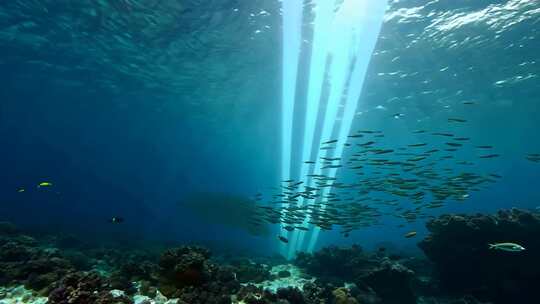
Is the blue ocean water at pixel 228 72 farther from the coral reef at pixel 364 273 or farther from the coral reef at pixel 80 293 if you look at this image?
the coral reef at pixel 80 293

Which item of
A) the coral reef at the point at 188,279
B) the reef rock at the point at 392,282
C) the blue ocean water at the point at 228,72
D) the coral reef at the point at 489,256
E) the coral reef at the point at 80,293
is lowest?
the coral reef at the point at 80,293

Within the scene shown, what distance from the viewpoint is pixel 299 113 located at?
3700cm

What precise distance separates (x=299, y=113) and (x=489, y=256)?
2723cm

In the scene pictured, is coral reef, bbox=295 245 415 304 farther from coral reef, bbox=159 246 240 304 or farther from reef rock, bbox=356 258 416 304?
coral reef, bbox=159 246 240 304

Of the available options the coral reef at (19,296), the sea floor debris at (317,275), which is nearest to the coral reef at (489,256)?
the sea floor debris at (317,275)

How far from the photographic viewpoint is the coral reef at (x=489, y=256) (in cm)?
1109

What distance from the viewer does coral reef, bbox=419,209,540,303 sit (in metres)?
11.1

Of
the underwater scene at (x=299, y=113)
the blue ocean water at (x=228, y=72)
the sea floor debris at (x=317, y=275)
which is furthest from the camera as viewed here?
the blue ocean water at (x=228, y=72)

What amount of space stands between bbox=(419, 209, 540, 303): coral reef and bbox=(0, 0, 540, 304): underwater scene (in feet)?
0.15

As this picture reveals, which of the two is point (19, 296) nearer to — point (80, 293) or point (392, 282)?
point (80, 293)

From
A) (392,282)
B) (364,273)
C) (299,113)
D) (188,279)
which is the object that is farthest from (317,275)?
(299,113)

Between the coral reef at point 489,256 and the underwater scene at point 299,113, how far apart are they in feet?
0.15

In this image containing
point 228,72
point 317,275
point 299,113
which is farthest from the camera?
point 299,113

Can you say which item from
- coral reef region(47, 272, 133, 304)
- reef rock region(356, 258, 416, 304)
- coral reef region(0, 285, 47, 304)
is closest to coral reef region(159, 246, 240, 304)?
coral reef region(47, 272, 133, 304)
